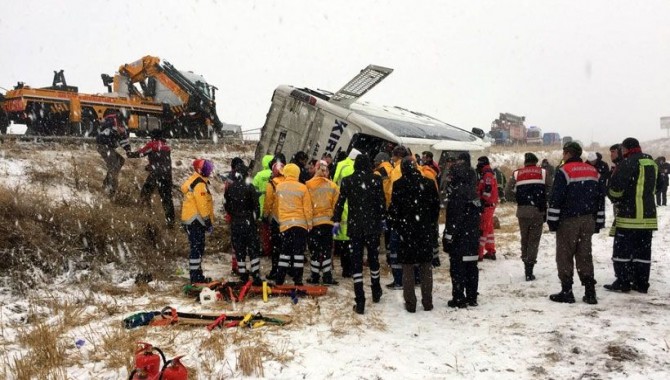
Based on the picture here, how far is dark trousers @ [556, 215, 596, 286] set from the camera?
5.38 m

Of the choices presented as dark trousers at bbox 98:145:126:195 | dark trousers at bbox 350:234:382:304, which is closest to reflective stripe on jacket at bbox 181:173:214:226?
dark trousers at bbox 350:234:382:304

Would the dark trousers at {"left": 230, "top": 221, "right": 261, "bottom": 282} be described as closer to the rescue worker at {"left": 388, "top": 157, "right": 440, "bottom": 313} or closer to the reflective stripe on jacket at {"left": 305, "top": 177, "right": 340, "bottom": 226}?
the reflective stripe on jacket at {"left": 305, "top": 177, "right": 340, "bottom": 226}

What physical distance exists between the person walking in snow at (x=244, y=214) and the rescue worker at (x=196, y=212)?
315mm

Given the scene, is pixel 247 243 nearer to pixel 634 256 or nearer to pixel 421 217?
pixel 421 217

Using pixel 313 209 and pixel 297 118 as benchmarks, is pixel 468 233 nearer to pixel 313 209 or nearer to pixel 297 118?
pixel 313 209

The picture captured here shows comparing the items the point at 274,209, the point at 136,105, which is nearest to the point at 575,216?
the point at 274,209

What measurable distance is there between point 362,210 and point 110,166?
17.7ft

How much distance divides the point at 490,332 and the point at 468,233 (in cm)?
132

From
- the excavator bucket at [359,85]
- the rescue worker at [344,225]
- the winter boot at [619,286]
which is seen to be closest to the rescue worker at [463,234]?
the rescue worker at [344,225]

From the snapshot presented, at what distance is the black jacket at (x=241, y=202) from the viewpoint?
6.32 meters

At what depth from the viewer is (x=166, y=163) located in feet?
26.7

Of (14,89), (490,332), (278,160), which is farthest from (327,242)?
(14,89)

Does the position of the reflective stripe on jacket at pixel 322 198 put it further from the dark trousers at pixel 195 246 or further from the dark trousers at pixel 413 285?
the dark trousers at pixel 195 246

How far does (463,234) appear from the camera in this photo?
562cm
